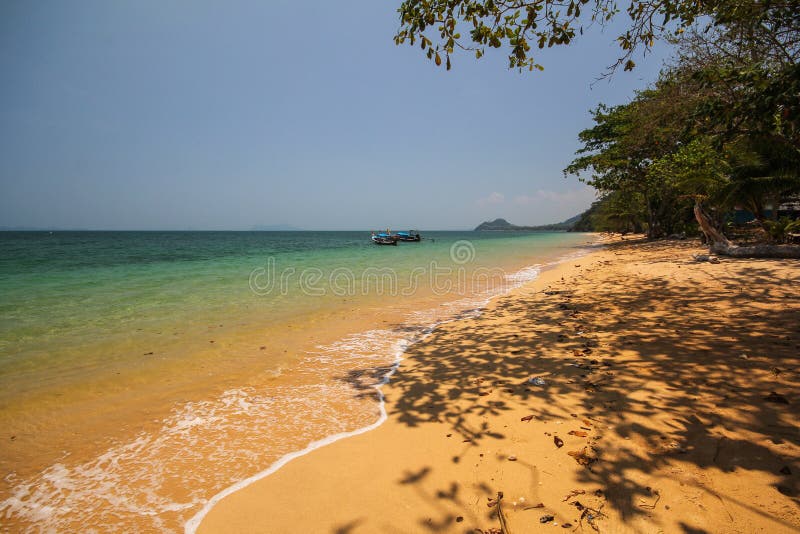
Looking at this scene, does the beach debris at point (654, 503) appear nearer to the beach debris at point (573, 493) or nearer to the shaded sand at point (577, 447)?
the shaded sand at point (577, 447)

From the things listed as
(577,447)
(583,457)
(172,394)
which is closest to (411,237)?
(172,394)

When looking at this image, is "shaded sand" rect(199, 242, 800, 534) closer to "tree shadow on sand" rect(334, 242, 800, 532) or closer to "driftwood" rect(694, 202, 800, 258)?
"tree shadow on sand" rect(334, 242, 800, 532)

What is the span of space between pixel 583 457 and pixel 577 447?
0.16 meters

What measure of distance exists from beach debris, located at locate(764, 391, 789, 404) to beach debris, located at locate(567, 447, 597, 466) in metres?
2.02

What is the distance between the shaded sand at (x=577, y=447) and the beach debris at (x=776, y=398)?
1 cm

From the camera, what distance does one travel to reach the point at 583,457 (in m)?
2.80

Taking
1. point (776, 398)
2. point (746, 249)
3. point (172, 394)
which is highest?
point (746, 249)

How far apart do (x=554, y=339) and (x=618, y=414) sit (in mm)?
2759

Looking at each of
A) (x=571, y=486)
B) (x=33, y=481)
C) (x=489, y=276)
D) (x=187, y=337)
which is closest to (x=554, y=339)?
(x=571, y=486)

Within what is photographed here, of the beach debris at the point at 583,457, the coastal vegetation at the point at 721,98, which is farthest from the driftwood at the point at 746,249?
the beach debris at the point at 583,457

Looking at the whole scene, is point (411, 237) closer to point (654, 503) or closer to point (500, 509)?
point (500, 509)

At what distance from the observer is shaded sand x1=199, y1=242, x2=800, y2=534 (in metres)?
2.29

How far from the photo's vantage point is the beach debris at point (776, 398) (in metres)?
3.15

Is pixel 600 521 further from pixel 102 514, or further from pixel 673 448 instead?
pixel 102 514
